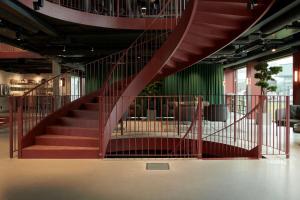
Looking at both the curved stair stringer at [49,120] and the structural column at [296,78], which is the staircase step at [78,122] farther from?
the structural column at [296,78]

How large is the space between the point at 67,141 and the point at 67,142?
2 cm

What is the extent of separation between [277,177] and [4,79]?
1974cm

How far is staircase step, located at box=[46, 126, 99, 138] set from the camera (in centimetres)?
700

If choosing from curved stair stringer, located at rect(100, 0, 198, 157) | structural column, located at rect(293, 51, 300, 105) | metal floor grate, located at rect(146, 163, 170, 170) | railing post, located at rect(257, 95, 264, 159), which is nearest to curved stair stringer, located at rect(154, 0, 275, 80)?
curved stair stringer, located at rect(100, 0, 198, 157)

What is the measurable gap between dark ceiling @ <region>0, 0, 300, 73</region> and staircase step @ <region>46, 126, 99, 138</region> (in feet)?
8.34

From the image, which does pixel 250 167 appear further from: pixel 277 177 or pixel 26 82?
pixel 26 82

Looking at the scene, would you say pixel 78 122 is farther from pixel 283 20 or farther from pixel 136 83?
pixel 283 20

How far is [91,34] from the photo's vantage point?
9.77 meters

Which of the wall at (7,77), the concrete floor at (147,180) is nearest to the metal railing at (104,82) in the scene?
the concrete floor at (147,180)

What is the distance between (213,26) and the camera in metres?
5.61

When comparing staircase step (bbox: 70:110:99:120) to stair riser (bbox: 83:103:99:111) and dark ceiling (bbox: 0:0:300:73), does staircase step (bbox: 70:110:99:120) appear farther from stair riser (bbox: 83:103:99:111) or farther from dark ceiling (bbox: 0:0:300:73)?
dark ceiling (bbox: 0:0:300:73)

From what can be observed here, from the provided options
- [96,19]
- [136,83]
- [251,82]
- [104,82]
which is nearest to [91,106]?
[104,82]

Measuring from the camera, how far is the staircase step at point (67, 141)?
664 centimetres

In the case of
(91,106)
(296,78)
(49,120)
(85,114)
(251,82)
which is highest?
(251,82)
